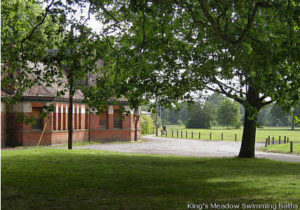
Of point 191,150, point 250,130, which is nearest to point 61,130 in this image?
point 191,150

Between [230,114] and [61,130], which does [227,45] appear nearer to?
[61,130]

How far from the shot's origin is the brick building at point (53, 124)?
29.5 meters

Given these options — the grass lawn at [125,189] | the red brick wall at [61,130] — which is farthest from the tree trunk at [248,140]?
the grass lawn at [125,189]

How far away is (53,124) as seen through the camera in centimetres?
3200

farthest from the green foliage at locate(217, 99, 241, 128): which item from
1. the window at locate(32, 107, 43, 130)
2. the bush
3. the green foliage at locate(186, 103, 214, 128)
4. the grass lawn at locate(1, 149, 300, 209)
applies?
the grass lawn at locate(1, 149, 300, 209)

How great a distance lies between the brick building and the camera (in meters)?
29.5

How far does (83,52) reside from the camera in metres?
11.9

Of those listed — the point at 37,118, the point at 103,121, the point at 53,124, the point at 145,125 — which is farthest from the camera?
the point at 145,125

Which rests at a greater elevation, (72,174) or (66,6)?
(66,6)

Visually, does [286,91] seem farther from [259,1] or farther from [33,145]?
[33,145]

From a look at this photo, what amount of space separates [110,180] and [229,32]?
19.8 ft

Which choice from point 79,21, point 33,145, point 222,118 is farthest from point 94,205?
point 222,118

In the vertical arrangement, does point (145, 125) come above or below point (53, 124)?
below

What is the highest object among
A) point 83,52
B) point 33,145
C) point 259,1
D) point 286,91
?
point 259,1
